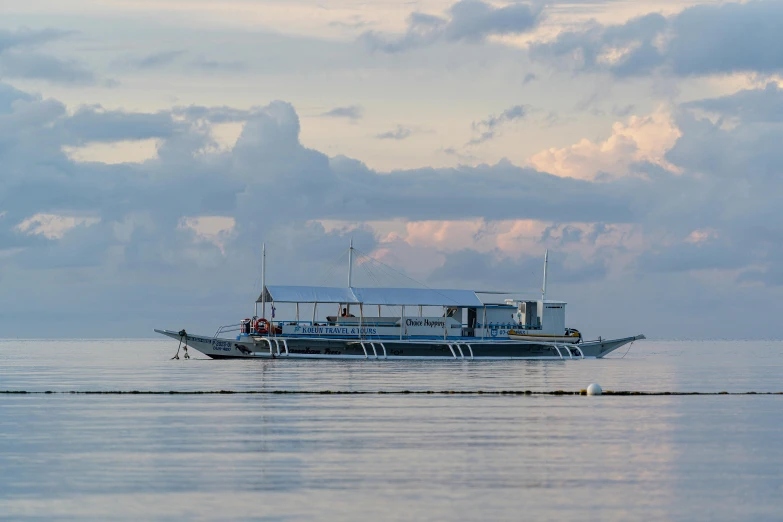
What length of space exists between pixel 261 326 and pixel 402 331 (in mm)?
14431

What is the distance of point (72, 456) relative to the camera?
3478 cm

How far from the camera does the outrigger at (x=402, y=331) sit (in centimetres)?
11400

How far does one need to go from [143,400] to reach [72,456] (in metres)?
24.8

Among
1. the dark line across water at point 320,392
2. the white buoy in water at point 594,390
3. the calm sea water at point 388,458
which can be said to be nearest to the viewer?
the calm sea water at point 388,458

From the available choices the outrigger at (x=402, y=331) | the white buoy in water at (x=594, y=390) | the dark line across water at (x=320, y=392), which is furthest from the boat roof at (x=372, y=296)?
the white buoy in water at (x=594, y=390)

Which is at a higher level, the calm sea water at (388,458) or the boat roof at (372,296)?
the boat roof at (372,296)

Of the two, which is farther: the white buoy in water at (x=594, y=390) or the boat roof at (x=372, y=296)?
the boat roof at (x=372, y=296)

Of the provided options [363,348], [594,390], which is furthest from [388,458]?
[363,348]

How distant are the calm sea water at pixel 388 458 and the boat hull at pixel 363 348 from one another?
5192cm

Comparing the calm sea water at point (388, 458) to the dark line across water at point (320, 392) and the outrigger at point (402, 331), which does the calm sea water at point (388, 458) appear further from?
the outrigger at point (402, 331)

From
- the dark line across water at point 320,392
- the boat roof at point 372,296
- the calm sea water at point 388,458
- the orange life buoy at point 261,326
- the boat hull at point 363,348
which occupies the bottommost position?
the calm sea water at point 388,458

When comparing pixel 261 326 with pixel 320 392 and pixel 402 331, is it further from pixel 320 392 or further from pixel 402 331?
pixel 320 392

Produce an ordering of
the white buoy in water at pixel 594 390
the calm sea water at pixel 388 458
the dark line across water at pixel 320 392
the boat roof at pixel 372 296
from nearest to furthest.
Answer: the calm sea water at pixel 388 458 → the dark line across water at pixel 320 392 → the white buoy in water at pixel 594 390 → the boat roof at pixel 372 296

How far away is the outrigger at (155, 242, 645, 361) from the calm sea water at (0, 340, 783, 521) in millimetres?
52636
